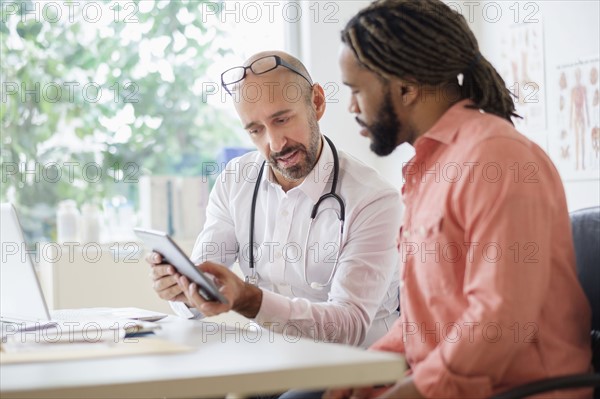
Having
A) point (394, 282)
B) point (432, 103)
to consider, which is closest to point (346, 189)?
point (394, 282)

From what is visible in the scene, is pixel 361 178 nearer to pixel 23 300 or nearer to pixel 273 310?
pixel 273 310

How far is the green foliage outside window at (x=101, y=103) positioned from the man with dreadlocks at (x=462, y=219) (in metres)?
2.50

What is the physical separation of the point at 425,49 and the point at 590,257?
0.53 meters

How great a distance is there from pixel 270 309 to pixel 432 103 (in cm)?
61

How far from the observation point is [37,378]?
1203mm

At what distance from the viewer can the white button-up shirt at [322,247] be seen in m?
2.09

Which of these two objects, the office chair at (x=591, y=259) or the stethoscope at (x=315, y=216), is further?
the stethoscope at (x=315, y=216)

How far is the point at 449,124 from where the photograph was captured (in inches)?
65.6

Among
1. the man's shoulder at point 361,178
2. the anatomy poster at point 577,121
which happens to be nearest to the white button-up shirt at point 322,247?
the man's shoulder at point 361,178

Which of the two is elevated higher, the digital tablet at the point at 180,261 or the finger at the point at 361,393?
the digital tablet at the point at 180,261

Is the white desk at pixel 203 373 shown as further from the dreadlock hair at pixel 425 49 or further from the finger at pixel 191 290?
the dreadlock hair at pixel 425 49

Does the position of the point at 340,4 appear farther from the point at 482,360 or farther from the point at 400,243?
the point at 482,360

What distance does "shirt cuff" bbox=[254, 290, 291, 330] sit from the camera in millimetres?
1957

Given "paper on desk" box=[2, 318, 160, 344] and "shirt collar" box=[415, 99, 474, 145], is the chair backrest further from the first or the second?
"paper on desk" box=[2, 318, 160, 344]
